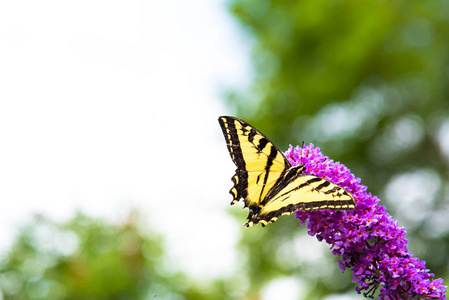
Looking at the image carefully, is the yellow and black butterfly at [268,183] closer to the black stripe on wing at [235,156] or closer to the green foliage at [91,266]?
the black stripe on wing at [235,156]

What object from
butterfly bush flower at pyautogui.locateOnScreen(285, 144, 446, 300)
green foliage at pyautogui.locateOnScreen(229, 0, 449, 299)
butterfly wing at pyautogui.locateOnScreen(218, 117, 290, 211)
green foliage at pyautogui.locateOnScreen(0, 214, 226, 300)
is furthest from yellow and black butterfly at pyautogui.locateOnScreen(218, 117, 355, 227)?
green foliage at pyautogui.locateOnScreen(0, 214, 226, 300)

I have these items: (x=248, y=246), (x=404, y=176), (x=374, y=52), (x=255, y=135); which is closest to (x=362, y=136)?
(x=404, y=176)

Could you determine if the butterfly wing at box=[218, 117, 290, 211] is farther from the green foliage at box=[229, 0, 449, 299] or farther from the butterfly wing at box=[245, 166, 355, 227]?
the green foliage at box=[229, 0, 449, 299]

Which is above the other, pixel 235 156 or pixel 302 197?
pixel 235 156

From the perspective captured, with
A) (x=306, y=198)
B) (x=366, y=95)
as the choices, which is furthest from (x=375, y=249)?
(x=366, y=95)

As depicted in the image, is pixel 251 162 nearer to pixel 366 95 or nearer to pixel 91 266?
pixel 366 95

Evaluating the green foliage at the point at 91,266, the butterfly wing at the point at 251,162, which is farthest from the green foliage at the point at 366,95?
the butterfly wing at the point at 251,162
